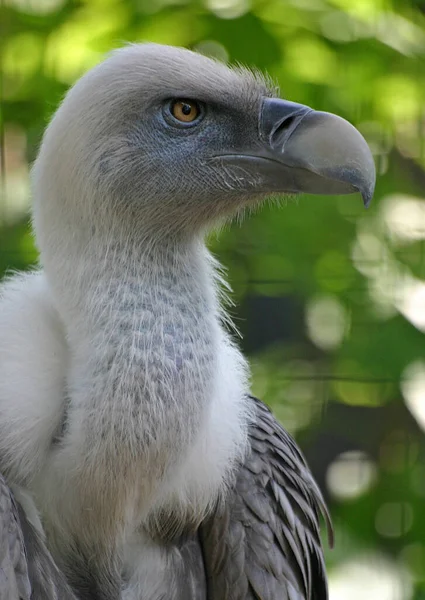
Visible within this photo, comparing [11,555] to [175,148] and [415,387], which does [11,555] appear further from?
[415,387]

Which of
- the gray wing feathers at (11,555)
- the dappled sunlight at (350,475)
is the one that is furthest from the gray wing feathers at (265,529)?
the dappled sunlight at (350,475)

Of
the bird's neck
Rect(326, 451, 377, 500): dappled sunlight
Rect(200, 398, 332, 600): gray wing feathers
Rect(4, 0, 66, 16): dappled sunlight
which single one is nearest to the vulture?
the bird's neck

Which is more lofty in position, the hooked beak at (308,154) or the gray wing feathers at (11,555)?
the hooked beak at (308,154)

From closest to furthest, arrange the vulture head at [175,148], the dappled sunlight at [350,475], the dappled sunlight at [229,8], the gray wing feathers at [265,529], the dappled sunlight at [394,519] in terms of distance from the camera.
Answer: the vulture head at [175,148], the gray wing feathers at [265,529], the dappled sunlight at [229,8], the dappled sunlight at [394,519], the dappled sunlight at [350,475]

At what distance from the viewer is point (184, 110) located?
2361 millimetres

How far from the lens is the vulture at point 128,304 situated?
221 cm

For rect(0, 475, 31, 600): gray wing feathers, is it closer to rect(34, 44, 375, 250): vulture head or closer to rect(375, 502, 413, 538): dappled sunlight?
rect(34, 44, 375, 250): vulture head

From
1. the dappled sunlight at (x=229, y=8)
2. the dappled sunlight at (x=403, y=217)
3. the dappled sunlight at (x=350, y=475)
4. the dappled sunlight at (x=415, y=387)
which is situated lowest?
the dappled sunlight at (x=350, y=475)

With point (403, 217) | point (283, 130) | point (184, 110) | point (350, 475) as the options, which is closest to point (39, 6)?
point (403, 217)

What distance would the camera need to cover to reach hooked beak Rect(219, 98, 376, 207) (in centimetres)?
224

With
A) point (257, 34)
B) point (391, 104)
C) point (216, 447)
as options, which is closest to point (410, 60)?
point (391, 104)

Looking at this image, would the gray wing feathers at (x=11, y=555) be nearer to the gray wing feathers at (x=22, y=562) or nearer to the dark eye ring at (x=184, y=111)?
the gray wing feathers at (x=22, y=562)

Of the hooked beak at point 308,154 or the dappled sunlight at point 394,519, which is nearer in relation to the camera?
the hooked beak at point 308,154

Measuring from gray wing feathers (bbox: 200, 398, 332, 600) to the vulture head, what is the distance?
2.15 ft
